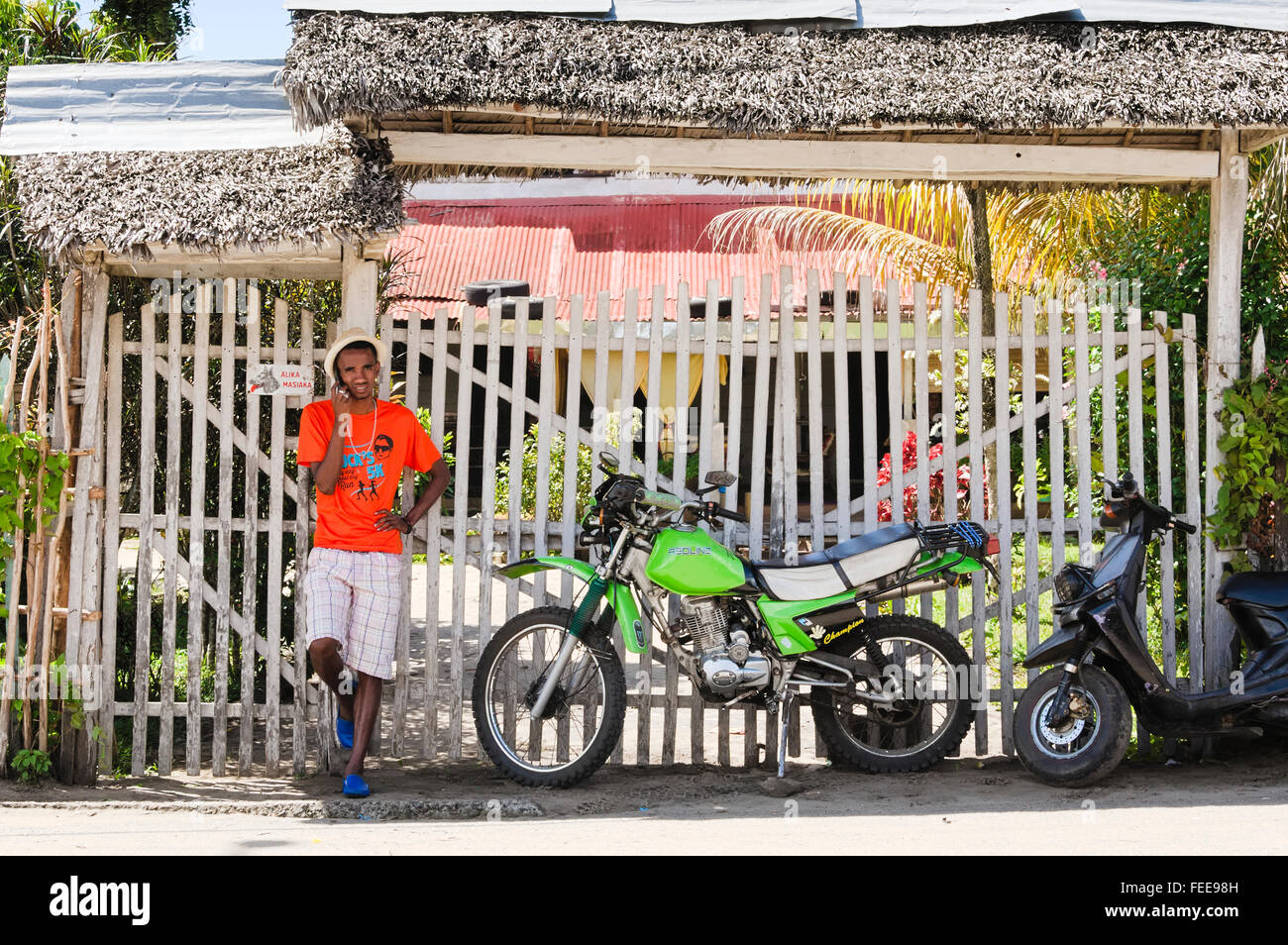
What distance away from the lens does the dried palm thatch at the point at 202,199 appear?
17.6ft

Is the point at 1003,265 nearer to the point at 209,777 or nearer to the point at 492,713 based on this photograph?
the point at 492,713

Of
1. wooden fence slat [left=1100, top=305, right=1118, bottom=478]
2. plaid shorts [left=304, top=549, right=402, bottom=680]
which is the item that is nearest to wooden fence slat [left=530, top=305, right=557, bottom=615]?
plaid shorts [left=304, top=549, right=402, bottom=680]

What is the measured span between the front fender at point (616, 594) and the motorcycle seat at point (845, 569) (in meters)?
0.57

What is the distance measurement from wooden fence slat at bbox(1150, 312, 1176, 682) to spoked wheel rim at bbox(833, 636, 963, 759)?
112 cm

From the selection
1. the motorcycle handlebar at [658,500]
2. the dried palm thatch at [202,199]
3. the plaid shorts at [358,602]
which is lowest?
the plaid shorts at [358,602]

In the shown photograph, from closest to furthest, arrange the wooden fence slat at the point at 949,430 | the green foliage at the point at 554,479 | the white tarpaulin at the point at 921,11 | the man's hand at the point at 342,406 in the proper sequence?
the man's hand at the point at 342,406 < the white tarpaulin at the point at 921,11 < the wooden fence slat at the point at 949,430 < the green foliage at the point at 554,479

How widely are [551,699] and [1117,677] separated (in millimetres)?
2506

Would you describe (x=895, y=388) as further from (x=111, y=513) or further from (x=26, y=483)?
(x=26, y=483)

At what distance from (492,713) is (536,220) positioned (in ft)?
32.1

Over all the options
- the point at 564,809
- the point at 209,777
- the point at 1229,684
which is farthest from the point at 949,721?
the point at 209,777

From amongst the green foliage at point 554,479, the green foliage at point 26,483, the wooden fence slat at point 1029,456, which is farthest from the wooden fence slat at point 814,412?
the green foliage at point 26,483

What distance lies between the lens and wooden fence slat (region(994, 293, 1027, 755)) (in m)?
5.99

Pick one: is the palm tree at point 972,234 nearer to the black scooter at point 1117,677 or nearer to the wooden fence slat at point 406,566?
the black scooter at point 1117,677

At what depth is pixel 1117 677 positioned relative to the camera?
5664mm
